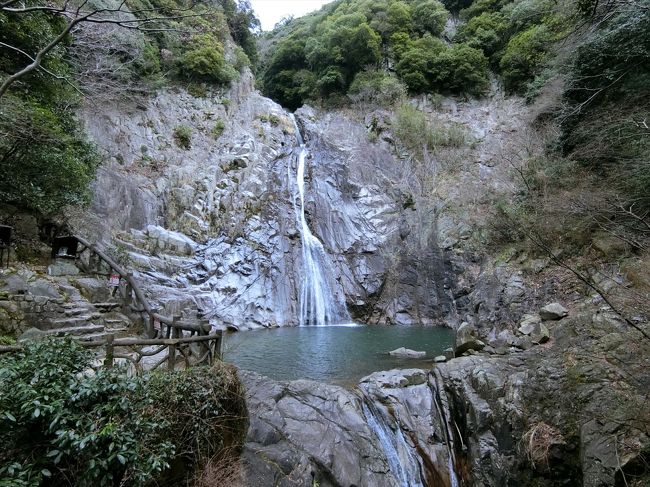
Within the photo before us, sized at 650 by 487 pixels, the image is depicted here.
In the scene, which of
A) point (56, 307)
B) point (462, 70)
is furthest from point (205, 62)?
point (56, 307)

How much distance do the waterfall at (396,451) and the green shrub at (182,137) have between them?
59.3ft

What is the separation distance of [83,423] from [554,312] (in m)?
8.52

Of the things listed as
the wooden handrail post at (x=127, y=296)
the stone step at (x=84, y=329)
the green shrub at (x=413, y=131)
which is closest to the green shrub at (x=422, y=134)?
the green shrub at (x=413, y=131)

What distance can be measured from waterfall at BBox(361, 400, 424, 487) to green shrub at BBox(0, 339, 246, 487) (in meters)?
3.11

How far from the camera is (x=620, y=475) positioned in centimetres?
372

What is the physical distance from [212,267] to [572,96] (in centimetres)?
1495

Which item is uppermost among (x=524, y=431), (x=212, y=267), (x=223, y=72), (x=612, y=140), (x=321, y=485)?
(x=223, y=72)

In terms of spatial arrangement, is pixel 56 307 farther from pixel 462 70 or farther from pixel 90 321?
pixel 462 70

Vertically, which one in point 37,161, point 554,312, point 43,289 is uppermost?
point 37,161

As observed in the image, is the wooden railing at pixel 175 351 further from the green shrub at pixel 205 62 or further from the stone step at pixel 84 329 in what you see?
the green shrub at pixel 205 62

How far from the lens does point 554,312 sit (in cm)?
760

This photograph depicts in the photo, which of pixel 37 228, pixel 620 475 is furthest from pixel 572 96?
pixel 37 228

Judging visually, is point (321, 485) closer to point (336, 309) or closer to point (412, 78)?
point (336, 309)

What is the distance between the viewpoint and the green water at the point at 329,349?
8359mm
